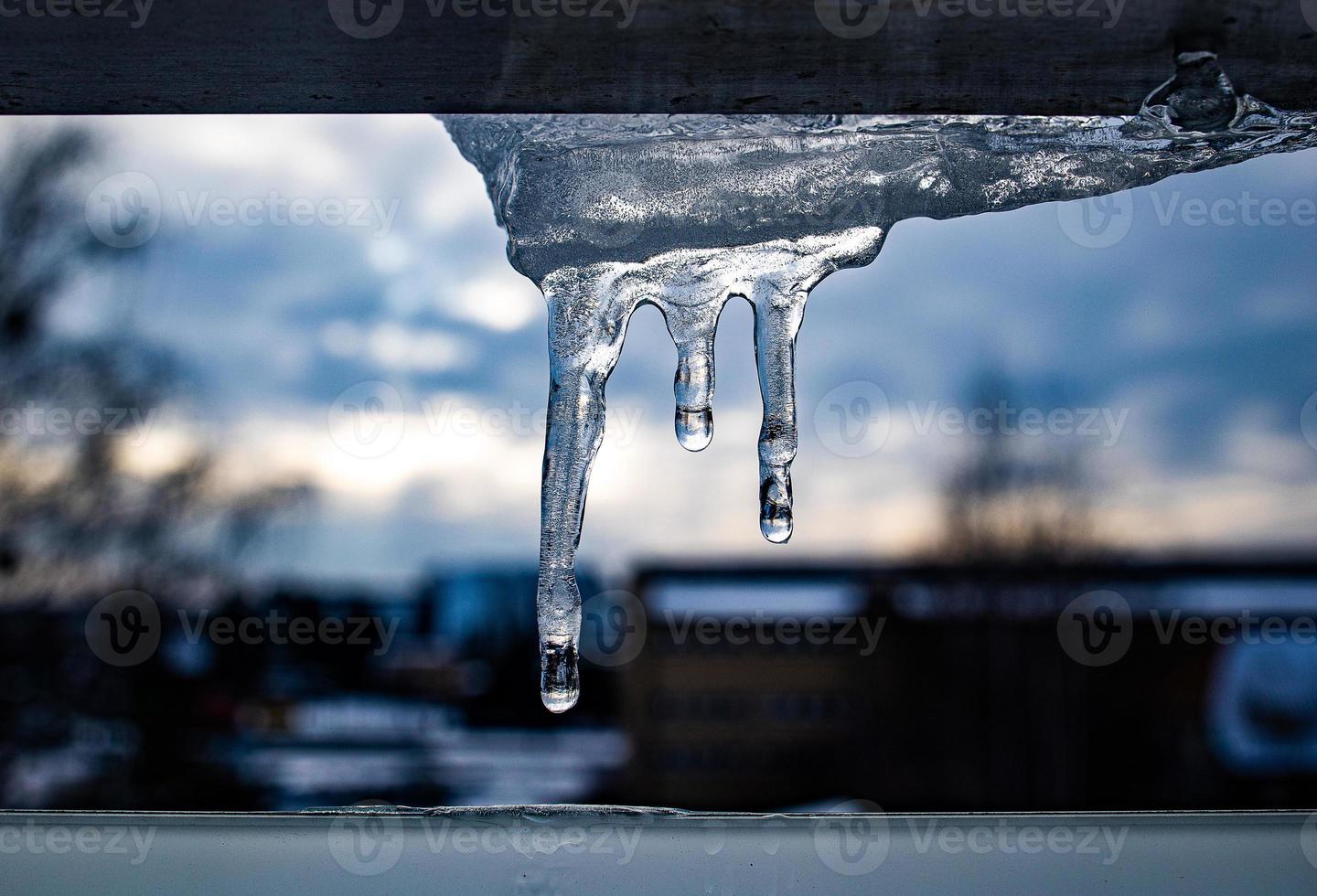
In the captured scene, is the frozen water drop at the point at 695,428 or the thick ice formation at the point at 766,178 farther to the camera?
the frozen water drop at the point at 695,428

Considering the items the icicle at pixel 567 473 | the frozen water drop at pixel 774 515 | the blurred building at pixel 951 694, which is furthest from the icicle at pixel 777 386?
the blurred building at pixel 951 694

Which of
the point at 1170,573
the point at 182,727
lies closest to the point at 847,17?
the point at 182,727

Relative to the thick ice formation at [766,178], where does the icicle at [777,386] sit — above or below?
below

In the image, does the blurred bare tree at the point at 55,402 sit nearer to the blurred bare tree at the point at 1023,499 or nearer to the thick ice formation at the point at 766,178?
the thick ice formation at the point at 766,178

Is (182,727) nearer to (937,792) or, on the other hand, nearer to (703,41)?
(937,792)

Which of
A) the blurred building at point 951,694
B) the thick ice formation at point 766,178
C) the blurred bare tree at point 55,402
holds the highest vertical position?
the blurred bare tree at point 55,402
